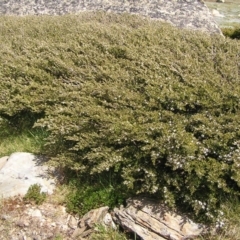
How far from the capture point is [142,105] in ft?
11.8

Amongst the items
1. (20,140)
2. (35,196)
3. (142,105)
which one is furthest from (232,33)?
(35,196)

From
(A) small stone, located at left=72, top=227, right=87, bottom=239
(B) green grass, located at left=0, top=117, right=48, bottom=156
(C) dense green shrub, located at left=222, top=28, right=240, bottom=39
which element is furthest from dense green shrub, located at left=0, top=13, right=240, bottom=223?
(C) dense green shrub, located at left=222, top=28, right=240, bottom=39

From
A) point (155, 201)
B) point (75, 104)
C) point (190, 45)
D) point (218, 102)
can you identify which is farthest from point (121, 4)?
Result: point (155, 201)

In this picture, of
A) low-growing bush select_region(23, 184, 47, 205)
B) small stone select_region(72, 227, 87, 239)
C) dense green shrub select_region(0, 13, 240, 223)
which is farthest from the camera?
low-growing bush select_region(23, 184, 47, 205)

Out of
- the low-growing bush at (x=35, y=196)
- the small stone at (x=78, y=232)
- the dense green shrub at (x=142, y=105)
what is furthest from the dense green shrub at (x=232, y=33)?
the small stone at (x=78, y=232)

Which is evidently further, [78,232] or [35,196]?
[35,196]

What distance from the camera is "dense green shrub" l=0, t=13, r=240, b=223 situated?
3045mm

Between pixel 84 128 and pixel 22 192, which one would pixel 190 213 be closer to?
pixel 84 128

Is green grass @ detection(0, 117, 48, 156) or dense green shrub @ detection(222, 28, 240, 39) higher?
dense green shrub @ detection(222, 28, 240, 39)

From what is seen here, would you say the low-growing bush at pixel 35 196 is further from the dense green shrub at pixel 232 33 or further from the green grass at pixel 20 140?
the dense green shrub at pixel 232 33

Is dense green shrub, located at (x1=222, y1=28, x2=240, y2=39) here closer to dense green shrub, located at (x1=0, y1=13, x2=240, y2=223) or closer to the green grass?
dense green shrub, located at (x1=0, y1=13, x2=240, y2=223)

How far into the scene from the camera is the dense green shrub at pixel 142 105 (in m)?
3.04

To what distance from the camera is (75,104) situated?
383cm

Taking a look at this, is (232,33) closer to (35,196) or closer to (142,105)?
(142,105)
